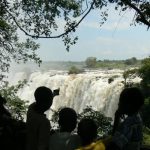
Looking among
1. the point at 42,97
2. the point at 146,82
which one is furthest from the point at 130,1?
the point at 146,82

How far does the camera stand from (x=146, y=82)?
26688 millimetres

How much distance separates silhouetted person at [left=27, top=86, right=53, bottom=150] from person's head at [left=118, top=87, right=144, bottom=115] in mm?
691

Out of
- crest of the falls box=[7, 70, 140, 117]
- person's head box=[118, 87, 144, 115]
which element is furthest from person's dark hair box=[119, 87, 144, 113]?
crest of the falls box=[7, 70, 140, 117]

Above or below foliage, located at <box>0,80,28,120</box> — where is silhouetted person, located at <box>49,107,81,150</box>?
above

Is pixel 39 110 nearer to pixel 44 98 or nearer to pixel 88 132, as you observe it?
pixel 44 98

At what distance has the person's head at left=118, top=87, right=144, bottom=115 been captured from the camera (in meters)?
3.45

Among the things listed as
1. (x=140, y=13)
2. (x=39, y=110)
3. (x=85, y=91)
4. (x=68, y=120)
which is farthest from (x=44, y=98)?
(x=85, y=91)

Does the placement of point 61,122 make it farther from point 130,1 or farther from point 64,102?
point 64,102

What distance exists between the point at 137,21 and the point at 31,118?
4493 millimetres

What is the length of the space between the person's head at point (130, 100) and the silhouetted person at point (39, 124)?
69 centimetres

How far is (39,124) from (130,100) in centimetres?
84

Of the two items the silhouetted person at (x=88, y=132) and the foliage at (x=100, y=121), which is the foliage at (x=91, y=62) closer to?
the foliage at (x=100, y=121)

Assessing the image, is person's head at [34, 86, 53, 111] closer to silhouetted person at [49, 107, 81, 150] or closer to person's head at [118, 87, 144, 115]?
silhouetted person at [49, 107, 81, 150]

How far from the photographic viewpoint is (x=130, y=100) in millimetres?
3449
